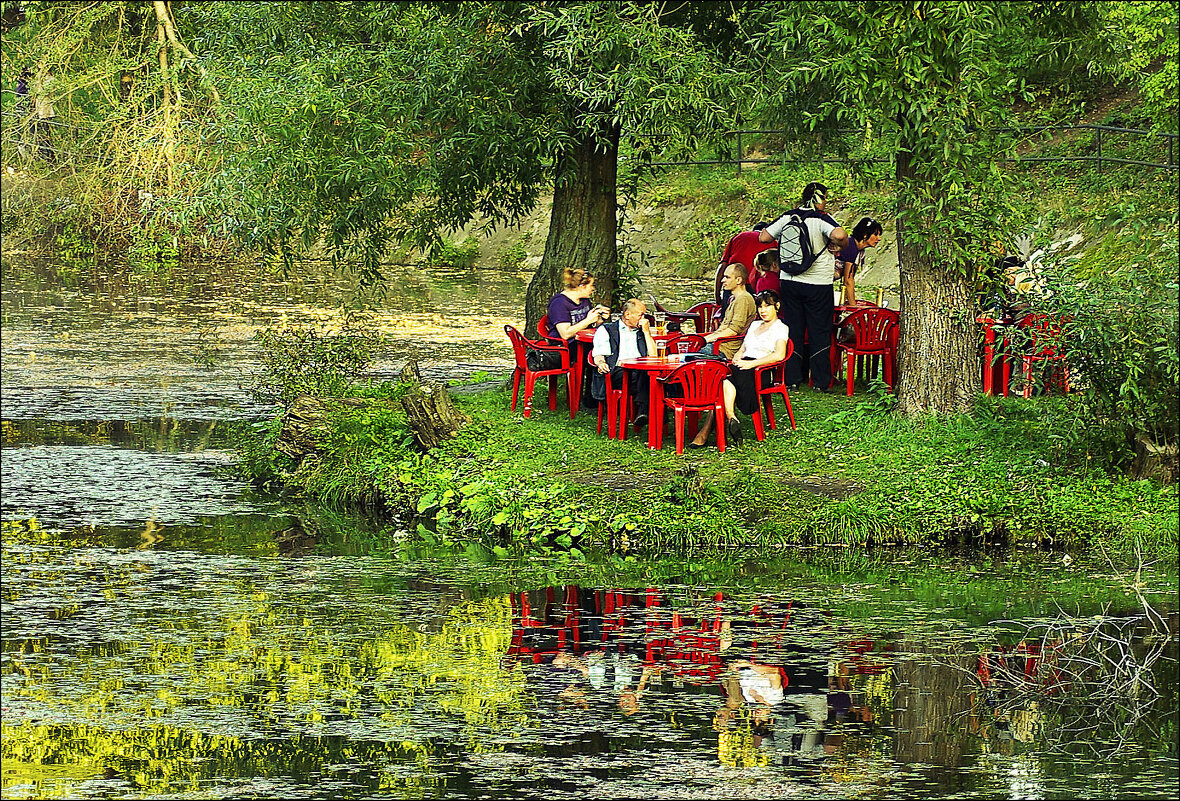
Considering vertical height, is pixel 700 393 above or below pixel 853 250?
below

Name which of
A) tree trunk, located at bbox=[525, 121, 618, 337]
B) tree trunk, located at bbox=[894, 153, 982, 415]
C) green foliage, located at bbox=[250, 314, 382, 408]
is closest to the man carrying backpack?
tree trunk, located at bbox=[894, 153, 982, 415]

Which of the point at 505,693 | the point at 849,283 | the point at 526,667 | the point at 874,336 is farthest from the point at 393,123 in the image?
the point at 505,693

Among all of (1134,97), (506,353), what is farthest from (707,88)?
(1134,97)

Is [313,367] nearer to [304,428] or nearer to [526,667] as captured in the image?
[304,428]

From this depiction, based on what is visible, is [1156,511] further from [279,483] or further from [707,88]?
[279,483]

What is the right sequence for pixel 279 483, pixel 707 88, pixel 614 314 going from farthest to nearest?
1. pixel 614 314
2. pixel 279 483
3. pixel 707 88

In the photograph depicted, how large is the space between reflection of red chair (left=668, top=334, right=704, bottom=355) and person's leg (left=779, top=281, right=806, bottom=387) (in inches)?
46.7

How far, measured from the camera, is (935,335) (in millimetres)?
13594

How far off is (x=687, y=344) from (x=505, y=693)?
242 inches

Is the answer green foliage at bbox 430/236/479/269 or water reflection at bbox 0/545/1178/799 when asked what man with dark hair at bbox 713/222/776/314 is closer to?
water reflection at bbox 0/545/1178/799

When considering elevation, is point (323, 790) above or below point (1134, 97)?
below

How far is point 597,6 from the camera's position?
13430 mm

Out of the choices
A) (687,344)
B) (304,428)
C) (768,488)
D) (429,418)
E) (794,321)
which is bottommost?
(768,488)

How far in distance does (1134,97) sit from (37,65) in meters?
20.0
